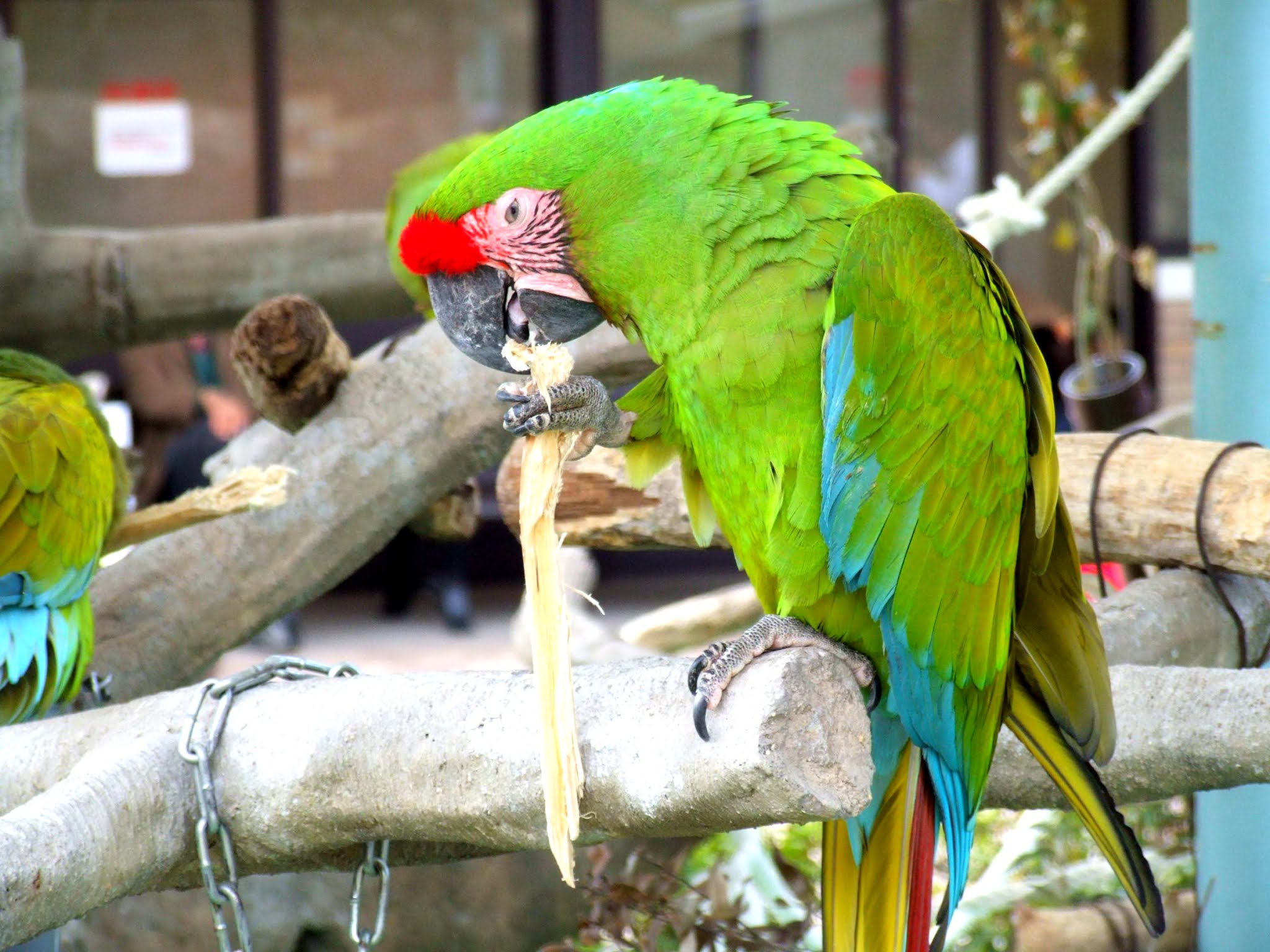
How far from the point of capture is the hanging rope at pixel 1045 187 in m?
2.13

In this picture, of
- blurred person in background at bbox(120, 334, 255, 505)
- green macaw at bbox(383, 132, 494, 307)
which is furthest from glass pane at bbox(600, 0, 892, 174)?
green macaw at bbox(383, 132, 494, 307)

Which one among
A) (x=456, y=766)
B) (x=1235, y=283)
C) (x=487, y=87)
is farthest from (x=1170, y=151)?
(x=456, y=766)

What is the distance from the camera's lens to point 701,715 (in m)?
1.00

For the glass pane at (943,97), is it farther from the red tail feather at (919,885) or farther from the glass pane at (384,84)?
the red tail feather at (919,885)

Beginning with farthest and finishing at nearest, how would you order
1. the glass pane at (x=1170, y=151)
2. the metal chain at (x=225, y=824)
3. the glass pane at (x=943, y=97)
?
the glass pane at (x=1170, y=151) → the glass pane at (x=943, y=97) → the metal chain at (x=225, y=824)

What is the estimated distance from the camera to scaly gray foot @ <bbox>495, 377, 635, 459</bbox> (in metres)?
1.14

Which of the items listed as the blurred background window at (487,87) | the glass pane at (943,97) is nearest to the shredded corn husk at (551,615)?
the blurred background window at (487,87)

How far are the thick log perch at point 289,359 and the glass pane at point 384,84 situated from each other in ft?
10.5

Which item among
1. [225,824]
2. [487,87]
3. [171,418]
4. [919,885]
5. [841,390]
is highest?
[487,87]

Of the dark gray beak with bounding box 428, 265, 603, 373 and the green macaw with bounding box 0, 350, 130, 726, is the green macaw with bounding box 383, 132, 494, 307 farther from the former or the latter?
the dark gray beak with bounding box 428, 265, 603, 373

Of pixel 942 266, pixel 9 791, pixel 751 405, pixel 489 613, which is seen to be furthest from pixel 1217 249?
pixel 489 613

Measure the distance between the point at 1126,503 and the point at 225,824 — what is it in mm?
1128

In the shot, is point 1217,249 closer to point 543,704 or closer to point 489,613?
point 543,704

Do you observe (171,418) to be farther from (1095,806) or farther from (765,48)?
(1095,806)
